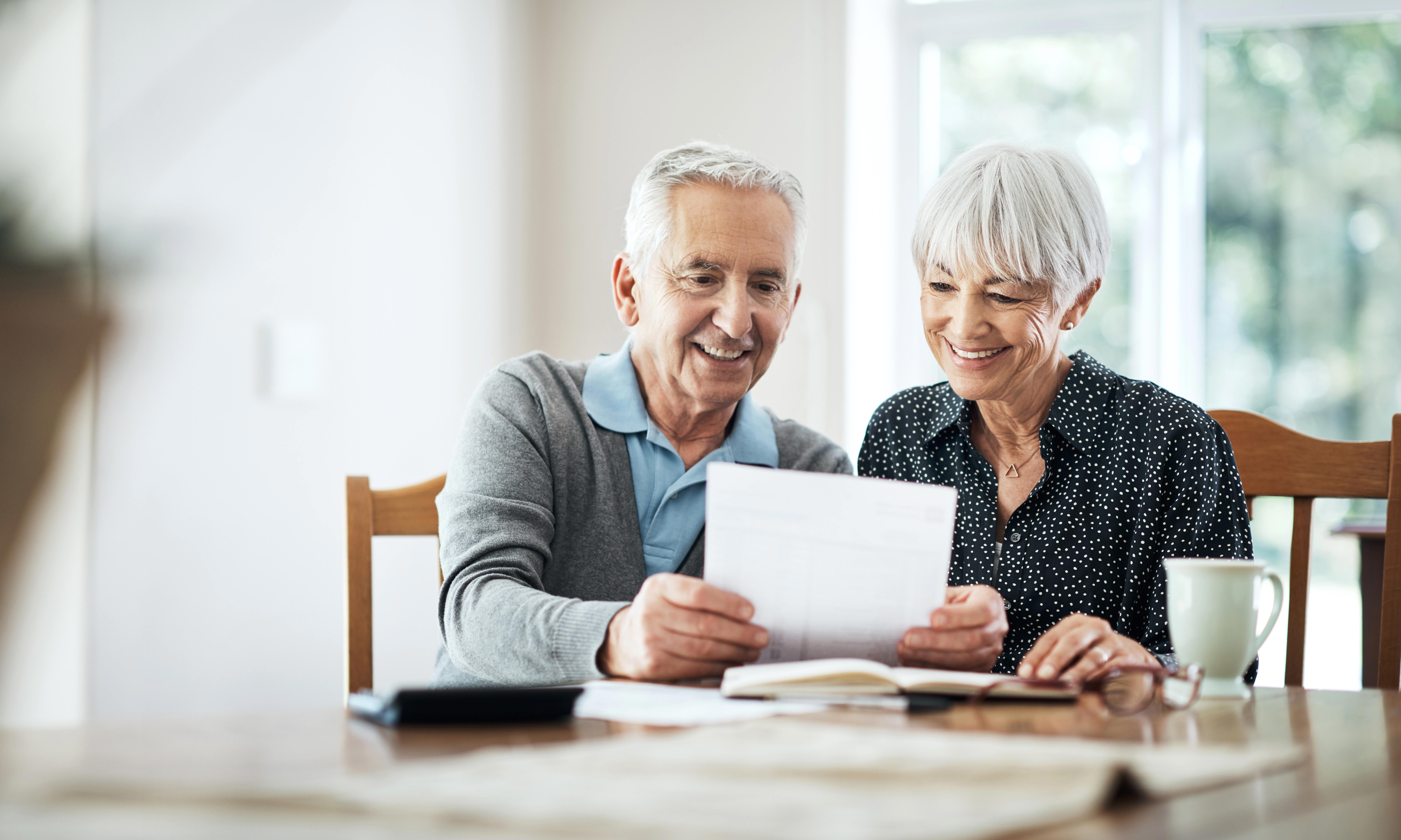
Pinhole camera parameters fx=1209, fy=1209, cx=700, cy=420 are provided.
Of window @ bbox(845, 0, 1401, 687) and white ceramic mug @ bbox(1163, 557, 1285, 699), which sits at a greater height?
Result: window @ bbox(845, 0, 1401, 687)

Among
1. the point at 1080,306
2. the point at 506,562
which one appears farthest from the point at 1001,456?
the point at 506,562

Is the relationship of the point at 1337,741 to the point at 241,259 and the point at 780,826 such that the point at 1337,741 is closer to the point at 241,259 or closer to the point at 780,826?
the point at 780,826

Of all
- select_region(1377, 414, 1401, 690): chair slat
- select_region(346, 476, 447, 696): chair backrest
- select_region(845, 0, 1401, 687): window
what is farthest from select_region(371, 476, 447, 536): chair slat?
select_region(845, 0, 1401, 687): window

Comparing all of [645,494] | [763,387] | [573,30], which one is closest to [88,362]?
[645,494]

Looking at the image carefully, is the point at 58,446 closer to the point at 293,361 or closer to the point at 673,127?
the point at 293,361

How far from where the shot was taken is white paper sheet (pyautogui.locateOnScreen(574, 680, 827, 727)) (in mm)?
836

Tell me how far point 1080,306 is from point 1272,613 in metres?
0.54

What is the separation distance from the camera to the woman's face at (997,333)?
145cm

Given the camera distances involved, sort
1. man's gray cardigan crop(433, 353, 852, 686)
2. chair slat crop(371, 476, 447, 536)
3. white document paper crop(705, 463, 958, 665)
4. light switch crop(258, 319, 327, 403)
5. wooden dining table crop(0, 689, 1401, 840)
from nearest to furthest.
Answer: wooden dining table crop(0, 689, 1401, 840) < white document paper crop(705, 463, 958, 665) < man's gray cardigan crop(433, 353, 852, 686) < chair slat crop(371, 476, 447, 536) < light switch crop(258, 319, 327, 403)

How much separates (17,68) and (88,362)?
3.96 feet

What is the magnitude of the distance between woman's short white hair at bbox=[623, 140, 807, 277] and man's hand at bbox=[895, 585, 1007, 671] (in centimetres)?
59

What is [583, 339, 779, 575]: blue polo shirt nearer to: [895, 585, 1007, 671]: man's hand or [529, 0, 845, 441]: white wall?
[895, 585, 1007, 671]: man's hand

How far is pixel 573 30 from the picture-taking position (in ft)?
10.1

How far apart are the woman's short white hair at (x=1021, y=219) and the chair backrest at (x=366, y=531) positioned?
0.70 metres
